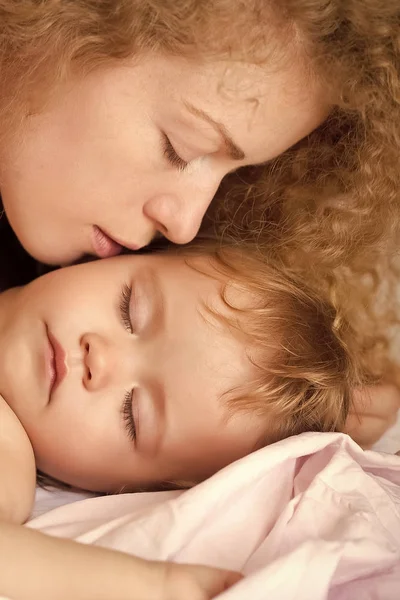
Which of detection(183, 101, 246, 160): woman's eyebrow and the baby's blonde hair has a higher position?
detection(183, 101, 246, 160): woman's eyebrow

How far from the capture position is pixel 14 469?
106 centimetres

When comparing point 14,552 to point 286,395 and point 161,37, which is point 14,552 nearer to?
point 286,395

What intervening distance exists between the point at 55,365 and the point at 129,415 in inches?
5.4

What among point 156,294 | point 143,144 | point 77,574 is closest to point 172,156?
point 143,144

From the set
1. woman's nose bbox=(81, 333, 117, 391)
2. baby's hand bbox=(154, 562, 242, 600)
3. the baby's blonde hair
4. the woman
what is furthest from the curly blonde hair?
baby's hand bbox=(154, 562, 242, 600)

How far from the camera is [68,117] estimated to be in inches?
44.5

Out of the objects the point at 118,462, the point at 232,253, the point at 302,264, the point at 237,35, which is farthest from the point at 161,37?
the point at 118,462

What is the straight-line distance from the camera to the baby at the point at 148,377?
112cm

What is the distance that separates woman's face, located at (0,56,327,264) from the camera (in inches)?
42.6

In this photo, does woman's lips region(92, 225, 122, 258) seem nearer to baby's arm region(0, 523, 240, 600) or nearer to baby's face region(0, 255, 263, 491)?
baby's face region(0, 255, 263, 491)

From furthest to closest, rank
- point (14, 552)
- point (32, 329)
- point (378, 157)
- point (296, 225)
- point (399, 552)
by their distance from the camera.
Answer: point (296, 225) → point (378, 157) → point (32, 329) → point (399, 552) → point (14, 552)

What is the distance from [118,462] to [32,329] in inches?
9.7

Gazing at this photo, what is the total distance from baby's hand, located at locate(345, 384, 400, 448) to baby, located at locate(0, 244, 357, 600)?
0.66ft

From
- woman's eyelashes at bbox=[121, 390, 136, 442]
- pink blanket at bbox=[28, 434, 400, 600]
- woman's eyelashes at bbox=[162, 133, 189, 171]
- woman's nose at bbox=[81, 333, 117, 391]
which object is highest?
woman's eyelashes at bbox=[162, 133, 189, 171]
